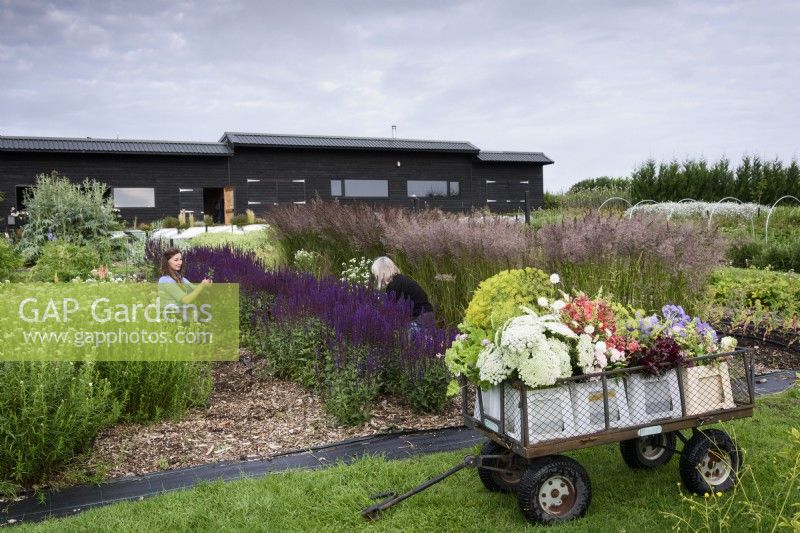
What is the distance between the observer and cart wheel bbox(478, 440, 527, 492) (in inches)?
134

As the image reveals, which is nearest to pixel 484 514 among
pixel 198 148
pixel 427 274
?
pixel 427 274

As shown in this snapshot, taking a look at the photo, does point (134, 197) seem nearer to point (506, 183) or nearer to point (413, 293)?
point (506, 183)

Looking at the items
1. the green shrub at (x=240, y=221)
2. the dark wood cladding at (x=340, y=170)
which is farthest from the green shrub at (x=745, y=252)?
the green shrub at (x=240, y=221)

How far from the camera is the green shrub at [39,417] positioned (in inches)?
147

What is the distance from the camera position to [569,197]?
114ft

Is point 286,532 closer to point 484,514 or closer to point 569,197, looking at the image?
point 484,514

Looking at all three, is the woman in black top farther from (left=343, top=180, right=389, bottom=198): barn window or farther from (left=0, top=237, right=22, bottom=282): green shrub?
(left=343, top=180, right=389, bottom=198): barn window

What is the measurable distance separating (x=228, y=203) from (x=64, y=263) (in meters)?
17.4

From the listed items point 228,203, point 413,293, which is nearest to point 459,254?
point 413,293

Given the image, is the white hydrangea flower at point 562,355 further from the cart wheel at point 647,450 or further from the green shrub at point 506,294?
the cart wheel at point 647,450

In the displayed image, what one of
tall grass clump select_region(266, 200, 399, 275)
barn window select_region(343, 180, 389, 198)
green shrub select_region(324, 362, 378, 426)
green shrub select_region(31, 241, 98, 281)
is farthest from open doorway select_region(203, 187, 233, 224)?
green shrub select_region(324, 362, 378, 426)

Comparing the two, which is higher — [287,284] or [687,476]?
[287,284]

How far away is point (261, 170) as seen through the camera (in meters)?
27.6

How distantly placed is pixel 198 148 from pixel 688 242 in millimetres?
23526
